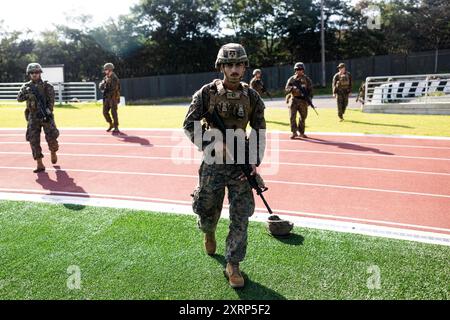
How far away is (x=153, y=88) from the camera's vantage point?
1510 inches

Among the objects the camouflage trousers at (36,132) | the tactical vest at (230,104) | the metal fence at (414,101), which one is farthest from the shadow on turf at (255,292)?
the metal fence at (414,101)

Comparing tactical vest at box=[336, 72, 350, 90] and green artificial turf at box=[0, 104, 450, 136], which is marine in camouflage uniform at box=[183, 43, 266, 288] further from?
tactical vest at box=[336, 72, 350, 90]

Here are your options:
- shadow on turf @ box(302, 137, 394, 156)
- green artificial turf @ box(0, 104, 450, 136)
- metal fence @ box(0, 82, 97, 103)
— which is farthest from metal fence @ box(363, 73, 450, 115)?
metal fence @ box(0, 82, 97, 103)

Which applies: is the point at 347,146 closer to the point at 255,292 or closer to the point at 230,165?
the point at 230,165

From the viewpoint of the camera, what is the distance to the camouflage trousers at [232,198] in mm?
3816

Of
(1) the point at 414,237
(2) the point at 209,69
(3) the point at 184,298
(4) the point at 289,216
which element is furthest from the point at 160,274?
(2) the point at 209,69

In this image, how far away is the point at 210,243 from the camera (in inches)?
169

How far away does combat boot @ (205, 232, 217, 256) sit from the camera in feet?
13.9

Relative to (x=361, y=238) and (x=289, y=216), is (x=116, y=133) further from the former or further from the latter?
(x=361, y=238)

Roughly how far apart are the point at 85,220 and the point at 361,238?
3.39 m

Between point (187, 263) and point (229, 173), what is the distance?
3.41 feet

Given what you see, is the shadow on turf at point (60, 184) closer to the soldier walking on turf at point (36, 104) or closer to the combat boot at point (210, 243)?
the soldier walking on turf at point (36, 104)

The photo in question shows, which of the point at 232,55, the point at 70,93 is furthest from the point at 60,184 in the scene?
the point at 70,93

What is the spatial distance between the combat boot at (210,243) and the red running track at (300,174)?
5.70ft
